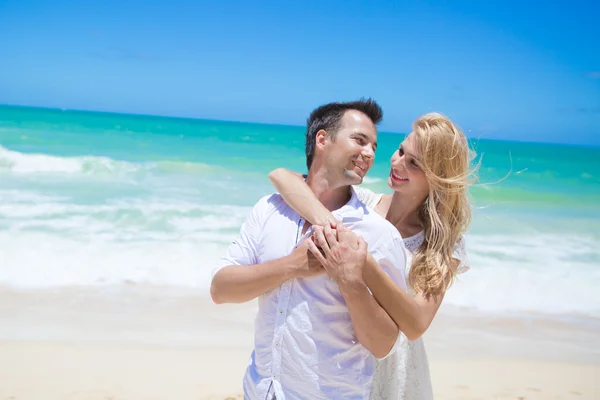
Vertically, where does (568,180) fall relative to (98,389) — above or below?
above

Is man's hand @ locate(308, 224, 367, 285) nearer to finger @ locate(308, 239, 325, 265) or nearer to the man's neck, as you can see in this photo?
finger @ locate(308, 239, 325, 265)

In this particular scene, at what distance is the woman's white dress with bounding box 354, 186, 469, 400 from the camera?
284 cm

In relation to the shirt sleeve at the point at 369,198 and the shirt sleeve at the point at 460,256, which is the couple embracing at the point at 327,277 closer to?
the shirt sleeve at the point at 460,256

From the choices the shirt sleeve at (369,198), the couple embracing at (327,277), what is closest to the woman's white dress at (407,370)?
the couple embracing at (327,277)

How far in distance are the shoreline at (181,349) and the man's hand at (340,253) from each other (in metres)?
3.27

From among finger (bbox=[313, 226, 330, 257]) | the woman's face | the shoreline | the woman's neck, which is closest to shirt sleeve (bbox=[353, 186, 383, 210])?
the woman's neck

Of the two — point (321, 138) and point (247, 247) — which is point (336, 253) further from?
point (321, 138)

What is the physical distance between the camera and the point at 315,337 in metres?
2.06

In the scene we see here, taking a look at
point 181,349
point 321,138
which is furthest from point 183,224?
point 321,138

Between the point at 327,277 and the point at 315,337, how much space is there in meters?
0.21

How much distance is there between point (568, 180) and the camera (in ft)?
91.3

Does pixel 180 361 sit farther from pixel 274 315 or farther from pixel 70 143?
pixel 70 143

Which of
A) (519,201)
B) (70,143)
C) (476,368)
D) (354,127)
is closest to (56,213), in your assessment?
(476,368)

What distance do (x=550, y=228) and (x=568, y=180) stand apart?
14.4 metres
